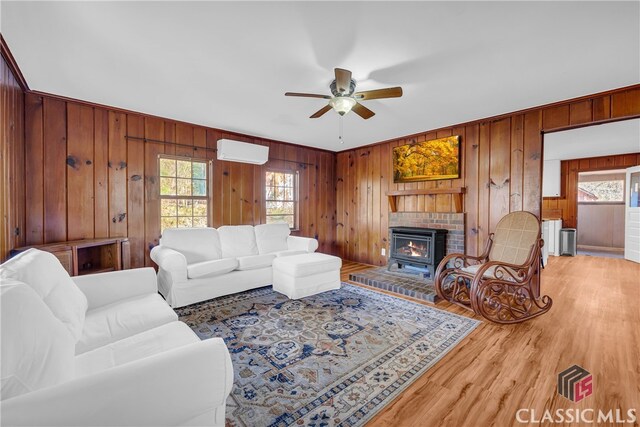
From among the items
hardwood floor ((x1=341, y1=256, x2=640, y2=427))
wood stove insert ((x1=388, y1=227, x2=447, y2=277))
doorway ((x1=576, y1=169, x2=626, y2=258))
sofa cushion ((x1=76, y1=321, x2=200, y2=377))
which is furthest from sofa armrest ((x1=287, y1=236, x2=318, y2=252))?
doorway ((x1=576, y1=169, x2=626, y2=258))

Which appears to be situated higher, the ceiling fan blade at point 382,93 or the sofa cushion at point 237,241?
the ceiling fan blade at point 382,93

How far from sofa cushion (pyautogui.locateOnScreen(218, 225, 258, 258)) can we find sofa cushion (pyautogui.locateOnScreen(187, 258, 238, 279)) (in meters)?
0.41

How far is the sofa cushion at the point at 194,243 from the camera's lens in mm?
3503

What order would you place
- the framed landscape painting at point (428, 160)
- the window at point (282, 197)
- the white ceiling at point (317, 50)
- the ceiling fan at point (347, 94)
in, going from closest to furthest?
the white ceiling at point (317, 50), the ceiling fan at point (347, 94), the framed landscape painting at point (428, 160), the window at point (282, 197)

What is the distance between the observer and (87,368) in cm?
127

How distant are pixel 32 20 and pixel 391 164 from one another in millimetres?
4504

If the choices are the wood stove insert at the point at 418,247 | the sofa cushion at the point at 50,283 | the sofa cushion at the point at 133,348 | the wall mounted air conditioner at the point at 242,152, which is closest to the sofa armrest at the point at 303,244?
the wood stove insert at the point at 418,247

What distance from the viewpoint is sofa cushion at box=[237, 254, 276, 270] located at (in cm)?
361

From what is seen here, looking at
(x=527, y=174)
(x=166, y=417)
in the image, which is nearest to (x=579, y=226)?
(x=527, y=174)

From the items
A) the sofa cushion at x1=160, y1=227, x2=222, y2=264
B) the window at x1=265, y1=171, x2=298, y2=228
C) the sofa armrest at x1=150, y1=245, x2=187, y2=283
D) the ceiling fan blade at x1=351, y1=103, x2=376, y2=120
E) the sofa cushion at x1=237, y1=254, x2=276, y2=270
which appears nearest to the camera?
the ceiling fan blade at x1=351, y1=103, x2=376, y2=120

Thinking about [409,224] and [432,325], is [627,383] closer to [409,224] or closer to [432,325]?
[432,325]

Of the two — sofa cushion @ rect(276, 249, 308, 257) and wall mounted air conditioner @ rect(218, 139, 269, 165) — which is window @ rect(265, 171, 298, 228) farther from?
sofa cushion @ rect(276, 249, 308, 257)

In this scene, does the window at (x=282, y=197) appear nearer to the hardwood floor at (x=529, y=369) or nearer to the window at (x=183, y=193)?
the window at (x=183, y=193)

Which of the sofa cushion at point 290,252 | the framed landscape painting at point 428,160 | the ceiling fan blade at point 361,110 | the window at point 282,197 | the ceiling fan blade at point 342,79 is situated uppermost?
the ceiling fan blade at point 342,79
